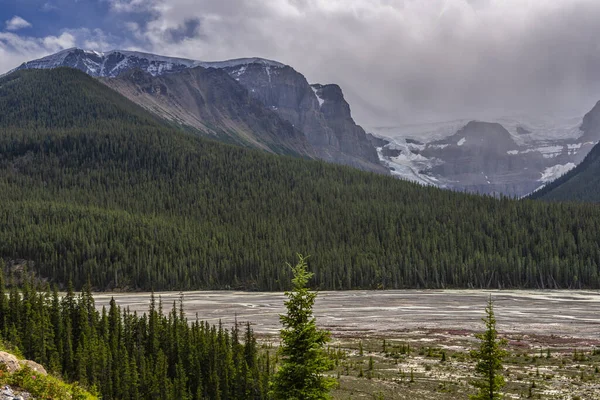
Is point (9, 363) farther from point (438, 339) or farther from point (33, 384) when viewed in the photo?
point (438, 339)

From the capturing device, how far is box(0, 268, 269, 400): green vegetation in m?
35.4

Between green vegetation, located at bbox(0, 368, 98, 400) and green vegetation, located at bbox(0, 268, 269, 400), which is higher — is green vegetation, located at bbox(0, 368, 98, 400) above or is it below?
above

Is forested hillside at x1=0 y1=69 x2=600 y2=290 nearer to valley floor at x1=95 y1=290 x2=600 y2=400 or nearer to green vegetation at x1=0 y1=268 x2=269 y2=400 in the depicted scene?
valley floor at x1=95 y1=290 x2=600 y2=400

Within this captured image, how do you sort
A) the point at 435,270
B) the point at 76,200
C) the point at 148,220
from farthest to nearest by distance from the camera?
the point at 76,200 < the point at 148,220 < the point at 435,270

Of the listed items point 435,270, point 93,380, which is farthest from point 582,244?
point 93,380

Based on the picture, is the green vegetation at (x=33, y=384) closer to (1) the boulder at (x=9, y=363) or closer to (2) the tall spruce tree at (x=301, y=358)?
(1) the boulder at (x=9, y=363)

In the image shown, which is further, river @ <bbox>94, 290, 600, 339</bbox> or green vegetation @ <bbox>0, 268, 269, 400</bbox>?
river @ <bbox>94, 290, 600, 339</bbox>

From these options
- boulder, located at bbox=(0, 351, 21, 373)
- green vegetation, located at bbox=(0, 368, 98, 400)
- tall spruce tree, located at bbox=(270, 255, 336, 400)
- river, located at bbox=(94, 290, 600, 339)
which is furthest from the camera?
river, located at bbox=(94, 290, 600, 339)

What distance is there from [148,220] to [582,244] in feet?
449

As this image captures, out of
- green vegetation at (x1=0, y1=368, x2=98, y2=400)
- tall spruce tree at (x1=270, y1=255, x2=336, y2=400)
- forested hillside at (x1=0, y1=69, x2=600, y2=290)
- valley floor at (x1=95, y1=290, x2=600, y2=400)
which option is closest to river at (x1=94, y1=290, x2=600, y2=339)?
valley floor at (x1=95, y1=290, x2=600, y2=400)

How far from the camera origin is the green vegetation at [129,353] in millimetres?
35438

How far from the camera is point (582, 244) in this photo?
154 metres

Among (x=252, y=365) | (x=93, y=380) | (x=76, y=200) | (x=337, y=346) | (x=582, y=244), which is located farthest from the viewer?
(x=76, y=200)

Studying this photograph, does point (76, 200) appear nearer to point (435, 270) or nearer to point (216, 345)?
point (435, 270)
